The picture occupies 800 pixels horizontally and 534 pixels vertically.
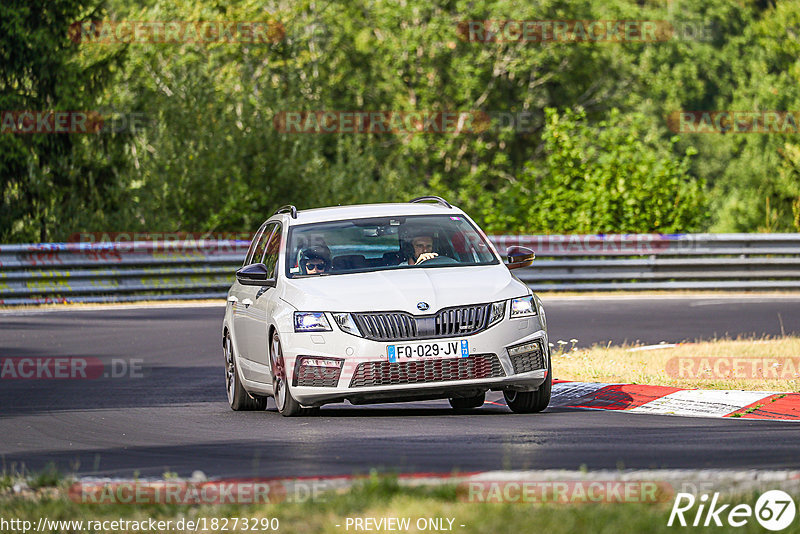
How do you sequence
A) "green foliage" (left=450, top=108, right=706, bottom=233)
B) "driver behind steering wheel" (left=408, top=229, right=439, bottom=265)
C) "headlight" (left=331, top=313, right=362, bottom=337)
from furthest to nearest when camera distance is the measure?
"green foliage" (left=450, top=108, right=706, bottom=233) → "driver behind steering wheel" (left=408, top=229, right=439, bottom=265) → "headlight" (left=331, top=313, right=362, bottom=337)

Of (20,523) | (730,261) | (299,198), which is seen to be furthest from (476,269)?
(299,198)

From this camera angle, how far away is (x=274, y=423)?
35.6ft

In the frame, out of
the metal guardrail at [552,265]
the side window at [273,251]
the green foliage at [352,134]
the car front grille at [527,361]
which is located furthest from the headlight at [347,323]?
the green foliage at [352,134]

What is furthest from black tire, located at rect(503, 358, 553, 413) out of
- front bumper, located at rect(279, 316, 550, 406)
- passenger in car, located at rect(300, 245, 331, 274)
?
passenger in car, located at rect(300, 245, 331, 274)

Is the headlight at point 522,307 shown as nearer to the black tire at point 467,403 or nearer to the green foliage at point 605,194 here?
the black tire at point 467,403

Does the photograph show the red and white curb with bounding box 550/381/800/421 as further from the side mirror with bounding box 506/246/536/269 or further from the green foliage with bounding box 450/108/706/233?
the green foliage with bounding box 450/108/706/233

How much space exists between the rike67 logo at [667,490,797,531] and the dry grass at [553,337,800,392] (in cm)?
583

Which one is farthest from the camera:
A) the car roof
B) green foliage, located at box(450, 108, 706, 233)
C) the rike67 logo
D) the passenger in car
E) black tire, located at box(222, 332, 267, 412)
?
green foliage, located at box(450, 108, 706, 233)

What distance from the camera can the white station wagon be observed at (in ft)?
34.3

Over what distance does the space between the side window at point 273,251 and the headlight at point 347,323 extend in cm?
146

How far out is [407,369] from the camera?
1042 centimetres

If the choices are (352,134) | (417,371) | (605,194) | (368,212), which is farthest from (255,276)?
(352,134)

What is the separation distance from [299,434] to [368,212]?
286cm

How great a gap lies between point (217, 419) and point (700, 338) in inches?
317
